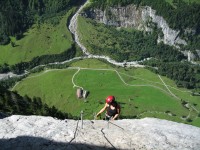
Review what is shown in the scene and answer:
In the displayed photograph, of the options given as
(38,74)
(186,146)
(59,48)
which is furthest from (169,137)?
(59,48)

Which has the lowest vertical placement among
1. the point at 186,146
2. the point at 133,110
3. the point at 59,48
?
the point at 133,110

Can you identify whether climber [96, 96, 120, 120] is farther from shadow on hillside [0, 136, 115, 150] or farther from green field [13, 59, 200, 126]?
green field [13, 59, 200, 126]

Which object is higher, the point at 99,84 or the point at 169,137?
the point at 169,137

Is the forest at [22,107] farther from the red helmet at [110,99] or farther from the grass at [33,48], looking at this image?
the grass at [33,48]

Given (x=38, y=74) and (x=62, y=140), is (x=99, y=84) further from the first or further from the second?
(x=62, y=140)

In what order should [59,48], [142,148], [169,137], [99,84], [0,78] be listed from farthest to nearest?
[59,48], [0,78], [99,84], [169,137], [142,148]

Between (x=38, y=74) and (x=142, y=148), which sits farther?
(x=38, y=74)

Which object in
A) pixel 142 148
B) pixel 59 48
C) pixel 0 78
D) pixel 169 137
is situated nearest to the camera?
pixel 142 148
